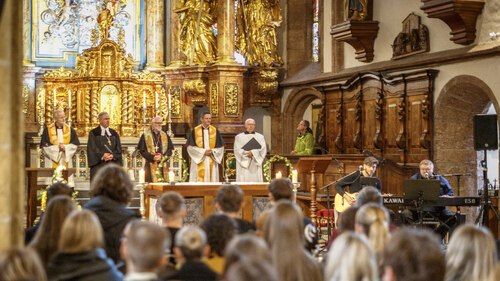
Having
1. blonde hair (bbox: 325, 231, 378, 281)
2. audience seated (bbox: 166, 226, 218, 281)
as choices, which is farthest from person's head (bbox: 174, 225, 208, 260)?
blonde hair (bbox: 325, 231, 378, 281)

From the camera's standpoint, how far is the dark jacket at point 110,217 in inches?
296

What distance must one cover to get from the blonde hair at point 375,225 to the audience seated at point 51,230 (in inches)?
77.5

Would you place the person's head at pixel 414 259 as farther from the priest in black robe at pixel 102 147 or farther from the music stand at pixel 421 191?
the priest in black robe at pixel 102 147

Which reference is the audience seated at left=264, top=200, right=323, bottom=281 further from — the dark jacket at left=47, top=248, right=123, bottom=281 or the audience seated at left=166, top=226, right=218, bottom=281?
the dark jacket at left=47, top=248, right=123, bottom=281

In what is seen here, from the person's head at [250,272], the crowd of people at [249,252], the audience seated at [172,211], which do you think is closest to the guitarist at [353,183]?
the crowd of people at [249,252]

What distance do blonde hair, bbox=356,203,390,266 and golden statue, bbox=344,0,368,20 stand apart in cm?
1361

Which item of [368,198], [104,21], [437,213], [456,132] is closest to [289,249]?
[368,198]

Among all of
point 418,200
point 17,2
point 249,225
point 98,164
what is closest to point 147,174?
point 98,164

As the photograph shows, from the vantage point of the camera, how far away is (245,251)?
462 centimetres

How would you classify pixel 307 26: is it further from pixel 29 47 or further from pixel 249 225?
pixel 249 225

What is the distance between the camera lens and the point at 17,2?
18.5 feet

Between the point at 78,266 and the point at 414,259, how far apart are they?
78.3 inches

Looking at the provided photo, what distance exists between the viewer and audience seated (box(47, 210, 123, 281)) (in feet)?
17.7

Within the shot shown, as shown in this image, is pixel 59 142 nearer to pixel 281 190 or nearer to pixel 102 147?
pixel 102 147
